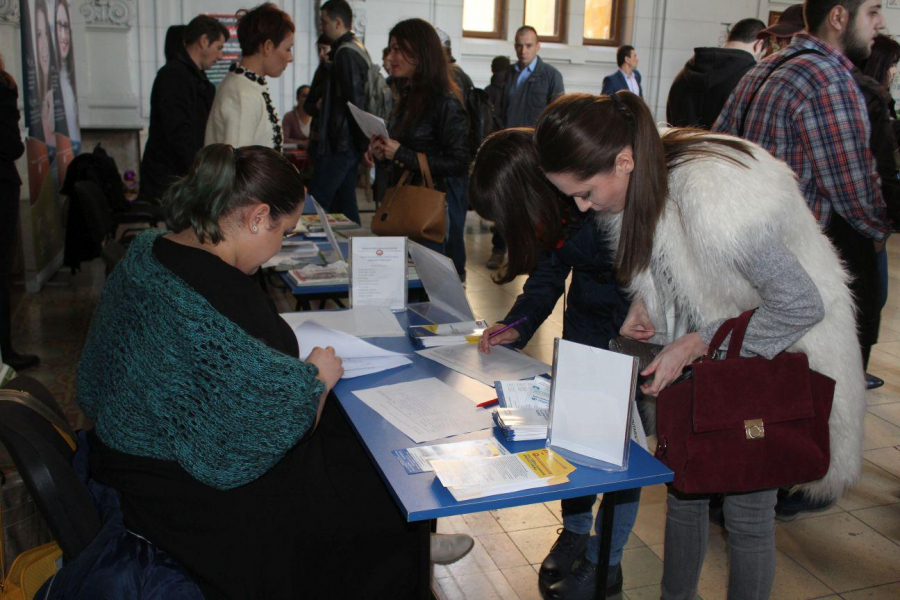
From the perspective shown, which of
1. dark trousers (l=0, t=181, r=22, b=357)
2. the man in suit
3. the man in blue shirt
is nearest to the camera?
dark trousers (l=0, t=181, r=22, b=357)

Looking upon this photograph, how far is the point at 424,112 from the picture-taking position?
3.77 metres

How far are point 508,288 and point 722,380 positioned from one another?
160 inches

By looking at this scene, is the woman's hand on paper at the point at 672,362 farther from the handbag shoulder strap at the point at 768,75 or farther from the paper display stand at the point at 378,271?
the handbag shoulder strap at the point at 768,75

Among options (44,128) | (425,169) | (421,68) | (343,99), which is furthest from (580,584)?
(44,128)

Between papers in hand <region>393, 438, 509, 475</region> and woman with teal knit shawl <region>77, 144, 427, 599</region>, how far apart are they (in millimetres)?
164

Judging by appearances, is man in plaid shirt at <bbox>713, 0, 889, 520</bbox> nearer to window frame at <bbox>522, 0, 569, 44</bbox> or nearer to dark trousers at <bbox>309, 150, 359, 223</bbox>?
dark trousers at <bbox>309, 150, 359, 223</bbox>

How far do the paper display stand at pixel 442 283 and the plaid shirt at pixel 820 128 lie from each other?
1140mm

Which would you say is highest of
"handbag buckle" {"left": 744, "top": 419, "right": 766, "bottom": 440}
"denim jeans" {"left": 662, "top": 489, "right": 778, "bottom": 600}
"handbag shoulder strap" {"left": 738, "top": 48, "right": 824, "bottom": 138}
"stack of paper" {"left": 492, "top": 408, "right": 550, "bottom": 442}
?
"handbag shoulder strap" {"left": 738, "top": 48, "right": 824, "bottom": 138}

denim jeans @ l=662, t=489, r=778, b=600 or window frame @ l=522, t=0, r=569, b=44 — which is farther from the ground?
window frame @ l=522, t=0, r=569, b=44

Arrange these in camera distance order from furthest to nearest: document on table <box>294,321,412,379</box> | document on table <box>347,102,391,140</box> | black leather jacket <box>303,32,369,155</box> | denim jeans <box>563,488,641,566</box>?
black leather jacket <box>303,32,369,155</box> → document on table <box>347,102,391,140</box> → denim jeans <box>563,488,641,566</box> → document on table <box>294,321,412,379</box>

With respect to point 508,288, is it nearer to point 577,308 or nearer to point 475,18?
point 577,308

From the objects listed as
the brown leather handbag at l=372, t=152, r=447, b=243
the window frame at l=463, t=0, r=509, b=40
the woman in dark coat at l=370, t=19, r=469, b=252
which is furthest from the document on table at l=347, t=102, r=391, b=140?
the window frame at l=463, t=0, r=509, b=40

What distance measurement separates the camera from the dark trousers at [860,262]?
2.83m

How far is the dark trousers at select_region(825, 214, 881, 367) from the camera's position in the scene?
2830 millimetres
